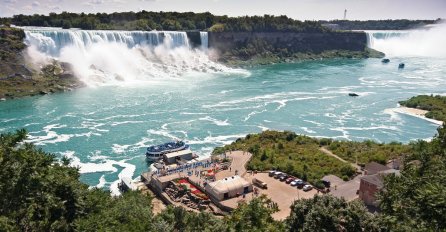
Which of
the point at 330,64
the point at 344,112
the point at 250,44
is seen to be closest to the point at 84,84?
the point at 344,112

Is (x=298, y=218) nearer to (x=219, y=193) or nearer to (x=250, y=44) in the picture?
(x=219, y=193)

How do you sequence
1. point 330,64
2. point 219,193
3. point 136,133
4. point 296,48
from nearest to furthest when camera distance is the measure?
1. point 219,193
2. point 136,133
3. point 330,64
4. point 296,48

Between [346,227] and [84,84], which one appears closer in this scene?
[346,227]

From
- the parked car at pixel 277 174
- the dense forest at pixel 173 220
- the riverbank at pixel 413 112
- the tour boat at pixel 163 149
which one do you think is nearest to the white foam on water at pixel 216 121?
the tour boat at pixel 163 149

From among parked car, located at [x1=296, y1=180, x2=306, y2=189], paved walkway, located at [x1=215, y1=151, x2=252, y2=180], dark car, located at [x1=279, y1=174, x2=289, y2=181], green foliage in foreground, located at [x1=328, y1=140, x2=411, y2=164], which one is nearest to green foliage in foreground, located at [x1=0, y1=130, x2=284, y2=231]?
parked car, located at [x1=296, y1=180, x2=306, y2=189]

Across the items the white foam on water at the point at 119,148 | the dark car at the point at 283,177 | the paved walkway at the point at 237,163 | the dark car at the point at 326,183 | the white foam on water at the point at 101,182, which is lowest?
the white foam on water at the point at 101,182

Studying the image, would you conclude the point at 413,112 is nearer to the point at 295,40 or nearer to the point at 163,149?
the point at 163,149

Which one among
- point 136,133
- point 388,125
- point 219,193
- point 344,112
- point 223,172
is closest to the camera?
point 219,193

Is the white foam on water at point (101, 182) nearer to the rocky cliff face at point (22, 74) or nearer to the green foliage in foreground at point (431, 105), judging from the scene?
the rocky cliff face at point (22, 74)
